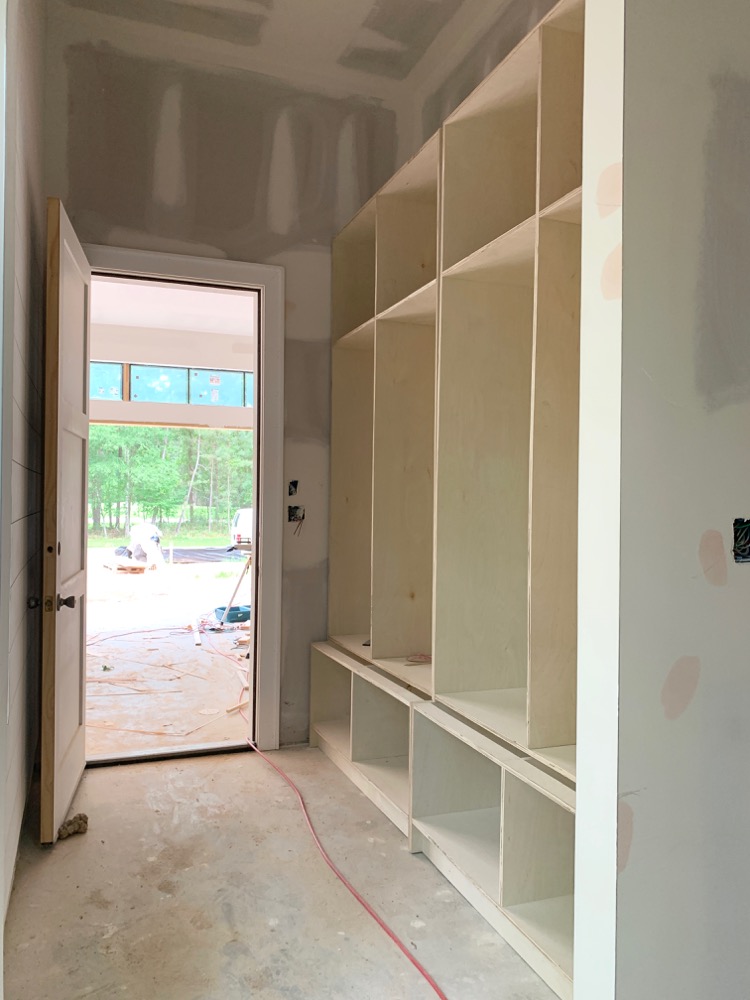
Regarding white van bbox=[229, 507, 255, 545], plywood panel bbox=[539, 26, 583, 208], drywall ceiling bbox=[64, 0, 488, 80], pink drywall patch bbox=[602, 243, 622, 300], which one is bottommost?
white van bbox=[229, 507, 255, 545]

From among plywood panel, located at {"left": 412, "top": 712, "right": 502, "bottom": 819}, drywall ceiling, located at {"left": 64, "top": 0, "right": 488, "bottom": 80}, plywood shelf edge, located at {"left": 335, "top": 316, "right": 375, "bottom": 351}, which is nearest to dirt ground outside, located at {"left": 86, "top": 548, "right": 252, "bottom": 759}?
plywood panel, located at {"left": 412, "top": 712, "right": 502, "bottom": 819}

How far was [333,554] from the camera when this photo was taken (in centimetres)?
369

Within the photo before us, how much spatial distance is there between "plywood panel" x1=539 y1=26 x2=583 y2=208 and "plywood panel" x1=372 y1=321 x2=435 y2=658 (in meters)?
1.19

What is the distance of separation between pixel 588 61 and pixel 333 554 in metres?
2.68

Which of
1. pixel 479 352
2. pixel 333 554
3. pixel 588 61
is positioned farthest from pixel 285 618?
pixel 588 61

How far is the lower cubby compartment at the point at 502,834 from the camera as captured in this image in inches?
73.3

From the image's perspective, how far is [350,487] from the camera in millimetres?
3695

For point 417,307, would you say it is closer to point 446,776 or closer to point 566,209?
point 566,209

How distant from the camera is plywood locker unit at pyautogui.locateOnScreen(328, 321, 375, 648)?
12.1 feet

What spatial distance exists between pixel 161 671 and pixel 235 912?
3.25 metres

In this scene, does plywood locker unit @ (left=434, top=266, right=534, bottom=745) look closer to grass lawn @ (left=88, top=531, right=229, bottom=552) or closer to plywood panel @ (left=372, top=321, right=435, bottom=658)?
plywood panel @ (left=372, top=321, right=435, bottom=658)

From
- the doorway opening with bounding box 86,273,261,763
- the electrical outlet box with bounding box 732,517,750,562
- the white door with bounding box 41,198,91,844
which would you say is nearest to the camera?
the electrical outlet box with bounding box 732,517,750,562

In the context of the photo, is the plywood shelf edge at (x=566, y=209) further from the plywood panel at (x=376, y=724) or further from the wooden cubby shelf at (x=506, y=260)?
the plywood panel at (x=376, y=724)

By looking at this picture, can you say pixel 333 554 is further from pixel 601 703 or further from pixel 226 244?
pixel 601 703
